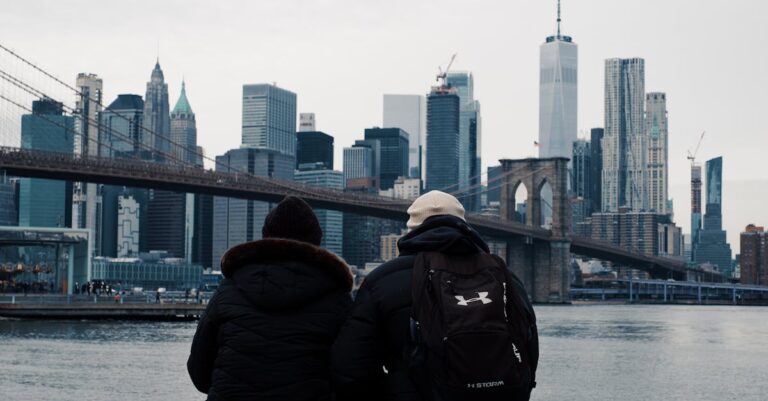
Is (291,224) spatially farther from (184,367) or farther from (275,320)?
(184,367)

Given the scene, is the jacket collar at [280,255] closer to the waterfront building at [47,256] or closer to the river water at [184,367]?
the river water at [184,367]

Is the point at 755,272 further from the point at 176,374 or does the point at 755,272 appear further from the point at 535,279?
the point at 176,374

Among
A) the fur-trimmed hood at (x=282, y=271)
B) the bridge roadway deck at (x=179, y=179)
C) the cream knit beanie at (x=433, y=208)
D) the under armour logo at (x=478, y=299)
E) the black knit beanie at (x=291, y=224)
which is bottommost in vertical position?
the under armour logo at (x=478, y=299)

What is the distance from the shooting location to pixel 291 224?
4855 millimetres

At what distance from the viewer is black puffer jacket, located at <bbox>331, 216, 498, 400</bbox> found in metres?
4.48

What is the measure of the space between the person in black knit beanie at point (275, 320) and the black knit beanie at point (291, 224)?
13 cm

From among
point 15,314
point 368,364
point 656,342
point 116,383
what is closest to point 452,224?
point 368,364

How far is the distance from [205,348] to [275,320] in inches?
12.6

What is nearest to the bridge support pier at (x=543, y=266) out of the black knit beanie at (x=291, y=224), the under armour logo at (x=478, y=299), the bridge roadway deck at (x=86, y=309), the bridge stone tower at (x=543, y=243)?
the bridge stone tower at (x=543, y=243)

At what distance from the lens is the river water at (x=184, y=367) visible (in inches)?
967

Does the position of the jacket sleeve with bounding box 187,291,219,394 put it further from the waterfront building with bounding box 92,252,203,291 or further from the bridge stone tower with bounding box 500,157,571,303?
the waterfront building with bounding box 92,252,203,291

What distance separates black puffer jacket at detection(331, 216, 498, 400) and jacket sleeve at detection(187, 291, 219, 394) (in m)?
0.52

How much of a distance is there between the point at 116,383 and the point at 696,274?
5129 inches

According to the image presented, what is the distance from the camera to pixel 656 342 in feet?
157
